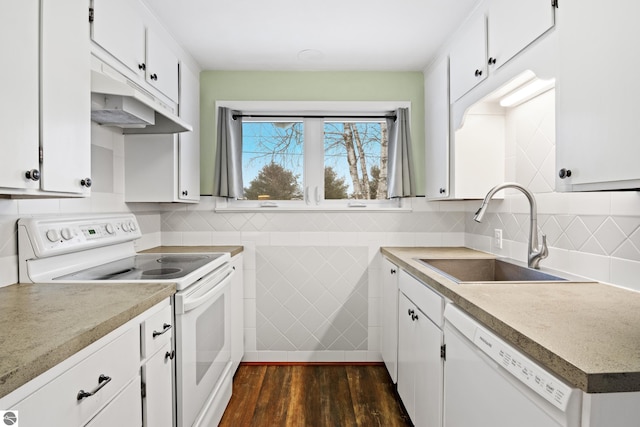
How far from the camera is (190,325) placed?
1.62 meters

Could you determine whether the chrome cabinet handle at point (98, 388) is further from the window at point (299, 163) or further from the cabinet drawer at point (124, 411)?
the window at point (299, 163)

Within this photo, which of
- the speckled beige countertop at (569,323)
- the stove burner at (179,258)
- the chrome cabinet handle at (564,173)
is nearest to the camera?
the speckled beige countertop at (569,323)

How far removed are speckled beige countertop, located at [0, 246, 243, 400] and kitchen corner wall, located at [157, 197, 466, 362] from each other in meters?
1.47

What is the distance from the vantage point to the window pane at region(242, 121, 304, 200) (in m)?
3.07

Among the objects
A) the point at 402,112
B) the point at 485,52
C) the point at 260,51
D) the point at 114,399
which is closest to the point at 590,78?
the point at 485,52

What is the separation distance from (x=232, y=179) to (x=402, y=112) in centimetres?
144

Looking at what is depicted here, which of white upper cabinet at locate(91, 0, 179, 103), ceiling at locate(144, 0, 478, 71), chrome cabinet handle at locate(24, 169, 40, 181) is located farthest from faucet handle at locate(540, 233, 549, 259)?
white upper cabinet at locate(91, 0, 179, 103)

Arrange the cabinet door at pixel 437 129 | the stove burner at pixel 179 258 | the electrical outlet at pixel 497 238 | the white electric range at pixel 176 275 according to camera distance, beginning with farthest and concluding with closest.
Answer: the cabinet door at pixel 437 129 → the electrical outlet at pixel 497 238 → the stove burner at pixel 179 258 → the white electric range at pixel 176 275

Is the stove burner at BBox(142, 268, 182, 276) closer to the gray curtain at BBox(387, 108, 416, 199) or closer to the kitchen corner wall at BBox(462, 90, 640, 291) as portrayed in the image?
the gray curtain at BBox(387, 108, 416, 199)

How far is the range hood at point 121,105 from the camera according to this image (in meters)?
1.49

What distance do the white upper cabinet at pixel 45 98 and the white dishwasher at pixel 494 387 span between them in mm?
1477

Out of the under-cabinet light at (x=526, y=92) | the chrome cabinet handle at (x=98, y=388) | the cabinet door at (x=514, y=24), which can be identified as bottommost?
the chrome cabinet handle at (x=98, y=388)

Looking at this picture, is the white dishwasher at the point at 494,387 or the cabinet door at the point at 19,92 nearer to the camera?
the white dishwasher at the point at 494,387

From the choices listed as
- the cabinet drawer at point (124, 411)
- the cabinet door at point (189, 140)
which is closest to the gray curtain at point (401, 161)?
the cabinet door at point (189, 140)
